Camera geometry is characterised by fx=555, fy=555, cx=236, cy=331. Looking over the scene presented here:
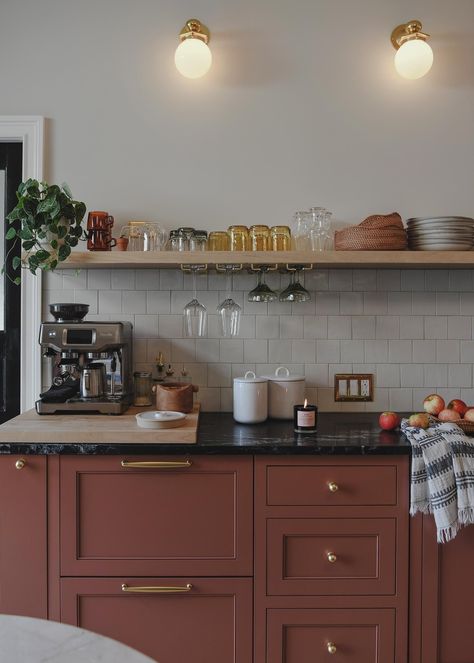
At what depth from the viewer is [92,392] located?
231 centimetres

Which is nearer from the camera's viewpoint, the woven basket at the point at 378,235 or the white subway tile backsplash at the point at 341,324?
the woven basket at the point at 378,235

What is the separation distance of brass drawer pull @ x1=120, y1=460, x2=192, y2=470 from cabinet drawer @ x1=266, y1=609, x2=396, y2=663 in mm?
604

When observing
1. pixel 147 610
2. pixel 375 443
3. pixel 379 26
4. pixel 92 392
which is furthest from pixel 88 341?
pixel 379 26

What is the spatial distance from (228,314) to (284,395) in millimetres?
437

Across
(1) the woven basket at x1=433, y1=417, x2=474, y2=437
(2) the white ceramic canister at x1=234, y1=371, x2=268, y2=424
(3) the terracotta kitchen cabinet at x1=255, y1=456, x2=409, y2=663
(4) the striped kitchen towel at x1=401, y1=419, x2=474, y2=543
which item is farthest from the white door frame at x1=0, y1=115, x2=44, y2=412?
(1) the woven basket at x1=433, y1=417, x2=474, y2=437

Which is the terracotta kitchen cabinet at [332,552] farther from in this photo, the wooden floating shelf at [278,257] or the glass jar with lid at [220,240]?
the glass jar with lid at [220,240]

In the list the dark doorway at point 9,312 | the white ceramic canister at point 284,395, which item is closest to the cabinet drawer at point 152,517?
the white ceramic canister at point 284,395

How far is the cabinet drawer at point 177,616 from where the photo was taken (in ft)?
6.38

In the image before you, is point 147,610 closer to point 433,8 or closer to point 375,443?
point 375,443

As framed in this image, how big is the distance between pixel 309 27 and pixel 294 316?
136 centimetres

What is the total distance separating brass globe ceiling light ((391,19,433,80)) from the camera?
8.08ft

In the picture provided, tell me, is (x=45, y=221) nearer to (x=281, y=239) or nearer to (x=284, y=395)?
(x=281, y=239)

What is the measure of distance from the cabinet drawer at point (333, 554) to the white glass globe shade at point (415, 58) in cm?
192

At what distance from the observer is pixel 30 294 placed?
2615 millimetres
